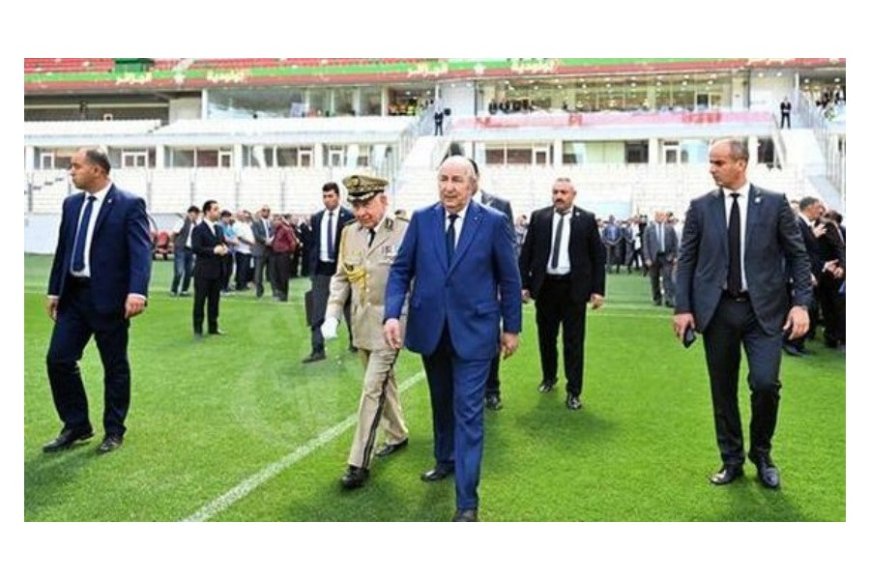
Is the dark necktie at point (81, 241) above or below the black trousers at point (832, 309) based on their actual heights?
above

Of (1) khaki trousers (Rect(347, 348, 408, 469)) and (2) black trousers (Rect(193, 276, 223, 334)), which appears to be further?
(2) black trousers (Rect(193, 276, 223, 334))

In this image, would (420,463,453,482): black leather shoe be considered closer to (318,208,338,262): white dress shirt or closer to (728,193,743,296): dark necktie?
(728,193,743,296): dark necktie

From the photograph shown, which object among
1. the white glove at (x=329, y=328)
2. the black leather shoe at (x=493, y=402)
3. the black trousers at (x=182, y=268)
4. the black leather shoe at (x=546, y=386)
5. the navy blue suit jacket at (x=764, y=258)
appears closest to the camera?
the navy blue suit jacket at (x=764, y=258)

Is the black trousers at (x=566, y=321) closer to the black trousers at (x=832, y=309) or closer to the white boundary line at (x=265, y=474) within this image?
the white boundary line at (x=265, y=474)

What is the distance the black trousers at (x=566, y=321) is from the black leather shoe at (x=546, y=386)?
32 cm

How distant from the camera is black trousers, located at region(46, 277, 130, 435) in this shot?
4.35 metres

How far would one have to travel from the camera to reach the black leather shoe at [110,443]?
14.0 ft

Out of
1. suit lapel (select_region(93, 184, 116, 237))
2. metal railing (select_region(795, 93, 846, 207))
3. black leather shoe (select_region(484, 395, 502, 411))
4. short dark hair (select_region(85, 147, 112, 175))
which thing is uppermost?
metal railing (select_region(795, 93, 846, 207))

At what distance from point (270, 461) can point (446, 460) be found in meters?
0.87

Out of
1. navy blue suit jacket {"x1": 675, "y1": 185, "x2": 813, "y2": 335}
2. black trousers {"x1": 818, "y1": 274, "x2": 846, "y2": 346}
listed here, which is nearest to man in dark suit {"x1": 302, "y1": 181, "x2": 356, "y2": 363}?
navy blue suit jacket {"x1": 675, "y1": 185, "x2": 813, "y2": 335}

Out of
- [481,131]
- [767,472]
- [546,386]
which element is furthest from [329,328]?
[481,131]

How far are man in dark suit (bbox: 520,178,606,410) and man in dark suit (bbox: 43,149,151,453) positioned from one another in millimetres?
2501

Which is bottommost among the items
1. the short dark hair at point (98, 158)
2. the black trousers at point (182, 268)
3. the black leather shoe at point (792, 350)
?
the black leather shoe at point (792, 350)

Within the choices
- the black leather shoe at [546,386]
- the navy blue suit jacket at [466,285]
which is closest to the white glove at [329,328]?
the navy blue suit jacket at [466,285]
